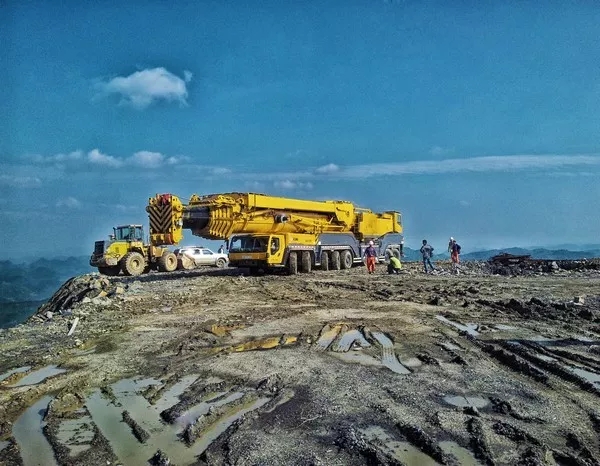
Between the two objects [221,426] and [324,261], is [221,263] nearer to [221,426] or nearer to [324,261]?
[324,261]

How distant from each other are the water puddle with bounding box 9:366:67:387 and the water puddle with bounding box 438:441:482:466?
17.6 ft

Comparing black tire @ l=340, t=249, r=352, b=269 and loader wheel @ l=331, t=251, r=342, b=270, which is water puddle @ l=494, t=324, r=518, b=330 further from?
black tire @ l=340, t=249, r=352, b=269

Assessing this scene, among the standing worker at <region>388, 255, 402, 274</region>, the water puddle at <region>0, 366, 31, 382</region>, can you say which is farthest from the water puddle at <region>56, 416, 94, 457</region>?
the standing worker at <region>388, 255, 402, 274</region>

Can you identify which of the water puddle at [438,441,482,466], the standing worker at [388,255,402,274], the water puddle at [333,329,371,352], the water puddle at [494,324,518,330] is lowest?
the water puddle at [438,441,482,466]

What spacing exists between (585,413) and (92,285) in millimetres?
18139

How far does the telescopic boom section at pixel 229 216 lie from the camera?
66.5ft

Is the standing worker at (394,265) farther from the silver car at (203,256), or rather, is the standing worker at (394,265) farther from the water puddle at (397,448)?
the water puddle at (397,448)

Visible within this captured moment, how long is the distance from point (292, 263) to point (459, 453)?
62.0 ft

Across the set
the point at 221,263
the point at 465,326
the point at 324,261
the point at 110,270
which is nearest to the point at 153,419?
the point at 465,326

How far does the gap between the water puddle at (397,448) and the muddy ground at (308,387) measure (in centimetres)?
2

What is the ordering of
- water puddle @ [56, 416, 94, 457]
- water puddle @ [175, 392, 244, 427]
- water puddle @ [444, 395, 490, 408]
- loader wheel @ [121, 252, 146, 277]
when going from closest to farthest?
1. water puddle @ [56, 416, 94, 457]
2. water puddle @ [175, 392, 244, 427]
3. water puddle @ [444, 395, 490, 408]
4. loader wheel @ [121, 252, 146, 277]

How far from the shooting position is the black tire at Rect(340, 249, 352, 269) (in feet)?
88.9

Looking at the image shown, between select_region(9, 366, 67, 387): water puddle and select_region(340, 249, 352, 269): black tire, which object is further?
select_region(340, 249, 352, 269): black tire

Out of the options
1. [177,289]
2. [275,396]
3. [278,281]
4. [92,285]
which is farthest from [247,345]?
[92,285]
